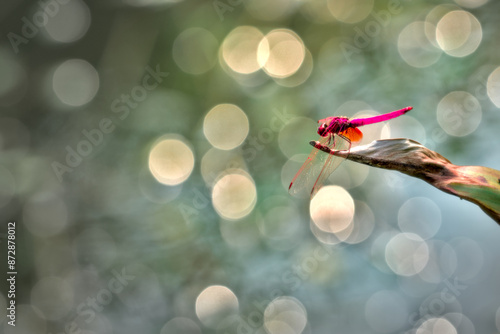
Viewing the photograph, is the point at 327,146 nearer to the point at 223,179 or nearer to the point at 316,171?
the point at 316,171

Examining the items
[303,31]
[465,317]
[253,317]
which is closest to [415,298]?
[465,317]

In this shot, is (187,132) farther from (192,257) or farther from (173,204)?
(192,257)

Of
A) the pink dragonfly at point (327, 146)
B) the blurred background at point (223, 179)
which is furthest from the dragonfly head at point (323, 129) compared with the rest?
the blurred background at point (223, 179)

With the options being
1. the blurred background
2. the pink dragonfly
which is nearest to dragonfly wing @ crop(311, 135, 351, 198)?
the pink dragonfly

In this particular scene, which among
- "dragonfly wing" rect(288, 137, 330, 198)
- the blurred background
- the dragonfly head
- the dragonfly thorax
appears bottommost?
the blurred background

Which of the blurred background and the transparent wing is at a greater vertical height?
the transparent wing

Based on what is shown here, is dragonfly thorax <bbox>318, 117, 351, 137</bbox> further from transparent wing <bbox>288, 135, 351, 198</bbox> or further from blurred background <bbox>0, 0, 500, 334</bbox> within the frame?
blurred background <bbox>0, 0, 500, 334</bbox>

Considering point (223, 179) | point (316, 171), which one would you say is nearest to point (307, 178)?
point (316, 171)

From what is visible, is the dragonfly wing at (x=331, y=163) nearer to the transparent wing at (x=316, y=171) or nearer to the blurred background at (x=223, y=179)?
the transparent wing at (x=316, y=171)
